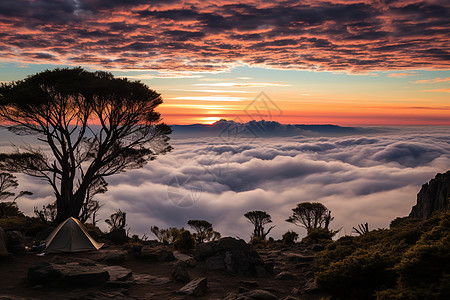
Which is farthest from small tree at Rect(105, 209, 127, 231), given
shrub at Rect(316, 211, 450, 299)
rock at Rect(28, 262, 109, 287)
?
shrub at Rect(316, 211, 450, 299)

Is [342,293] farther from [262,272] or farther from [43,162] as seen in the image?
[43,162]

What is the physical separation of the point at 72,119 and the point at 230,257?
1919cm

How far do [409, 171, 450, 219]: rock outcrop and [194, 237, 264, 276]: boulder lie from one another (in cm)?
3909

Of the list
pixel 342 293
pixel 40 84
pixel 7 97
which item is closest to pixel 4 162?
pixel 7 97

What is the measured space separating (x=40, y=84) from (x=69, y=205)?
34.1ft

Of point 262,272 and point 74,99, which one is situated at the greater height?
point 74,99

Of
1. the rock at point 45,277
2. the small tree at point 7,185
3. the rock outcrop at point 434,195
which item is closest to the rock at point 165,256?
the rock at point 45,277

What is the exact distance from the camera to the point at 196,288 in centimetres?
1220

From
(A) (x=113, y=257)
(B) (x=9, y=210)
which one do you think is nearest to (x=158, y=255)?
(A) (x=113, y=257)

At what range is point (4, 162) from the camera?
2703 centimetres

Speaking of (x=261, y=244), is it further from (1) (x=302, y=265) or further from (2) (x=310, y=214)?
(2) (x=310, y=214)

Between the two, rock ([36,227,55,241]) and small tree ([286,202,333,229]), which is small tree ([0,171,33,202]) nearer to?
rock ([36,227,55,241])

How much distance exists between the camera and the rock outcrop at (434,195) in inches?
1755

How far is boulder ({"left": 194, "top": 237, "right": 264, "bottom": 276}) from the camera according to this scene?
1574cm
